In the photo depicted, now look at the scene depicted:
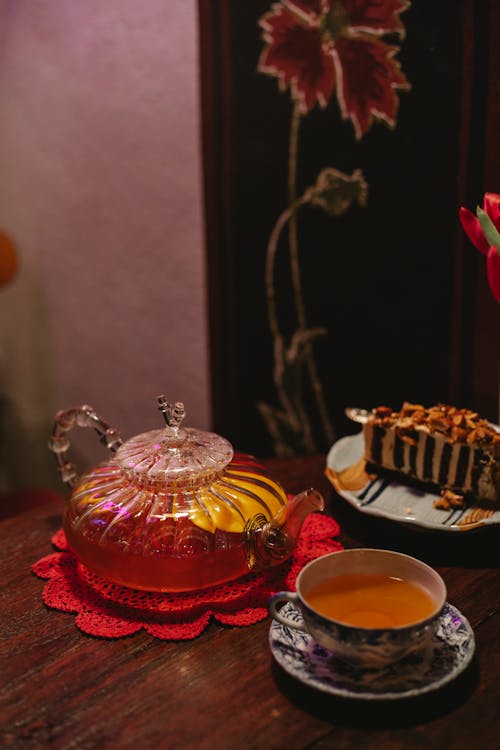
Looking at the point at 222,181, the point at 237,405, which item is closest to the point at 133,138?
the point at 222,181

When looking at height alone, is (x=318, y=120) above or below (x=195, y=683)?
above

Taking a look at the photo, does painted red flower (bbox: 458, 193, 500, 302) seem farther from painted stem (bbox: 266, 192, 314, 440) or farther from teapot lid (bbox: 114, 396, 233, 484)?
A: painted stem (bbox: 266, 192, 314, 440)

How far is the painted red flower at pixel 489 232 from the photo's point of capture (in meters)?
0.92

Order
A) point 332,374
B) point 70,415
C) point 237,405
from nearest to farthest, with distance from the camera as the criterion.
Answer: point 70,415 < point 332,374 < point 237,405

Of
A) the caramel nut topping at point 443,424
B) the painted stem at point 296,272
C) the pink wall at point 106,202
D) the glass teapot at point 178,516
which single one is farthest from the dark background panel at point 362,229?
the glass teapot at point 178,516

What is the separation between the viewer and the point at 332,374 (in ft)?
5.28

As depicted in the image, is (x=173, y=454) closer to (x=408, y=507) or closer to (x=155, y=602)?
(x=155, y=602)

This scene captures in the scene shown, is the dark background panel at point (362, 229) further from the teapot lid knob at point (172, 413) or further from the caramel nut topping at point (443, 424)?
the teapot lid knob at point (172, 413)

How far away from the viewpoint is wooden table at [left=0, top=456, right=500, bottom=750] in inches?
26.2

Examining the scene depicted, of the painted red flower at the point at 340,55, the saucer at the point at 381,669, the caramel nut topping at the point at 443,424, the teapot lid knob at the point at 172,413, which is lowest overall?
the saucer at the point at 381,669

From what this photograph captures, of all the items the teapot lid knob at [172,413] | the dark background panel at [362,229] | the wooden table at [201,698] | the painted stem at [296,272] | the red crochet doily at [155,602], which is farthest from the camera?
the painted stem at [296,272]

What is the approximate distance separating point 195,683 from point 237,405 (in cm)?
107

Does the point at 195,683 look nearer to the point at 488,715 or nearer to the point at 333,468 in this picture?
the point at 488,715

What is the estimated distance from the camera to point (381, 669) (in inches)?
27.8
